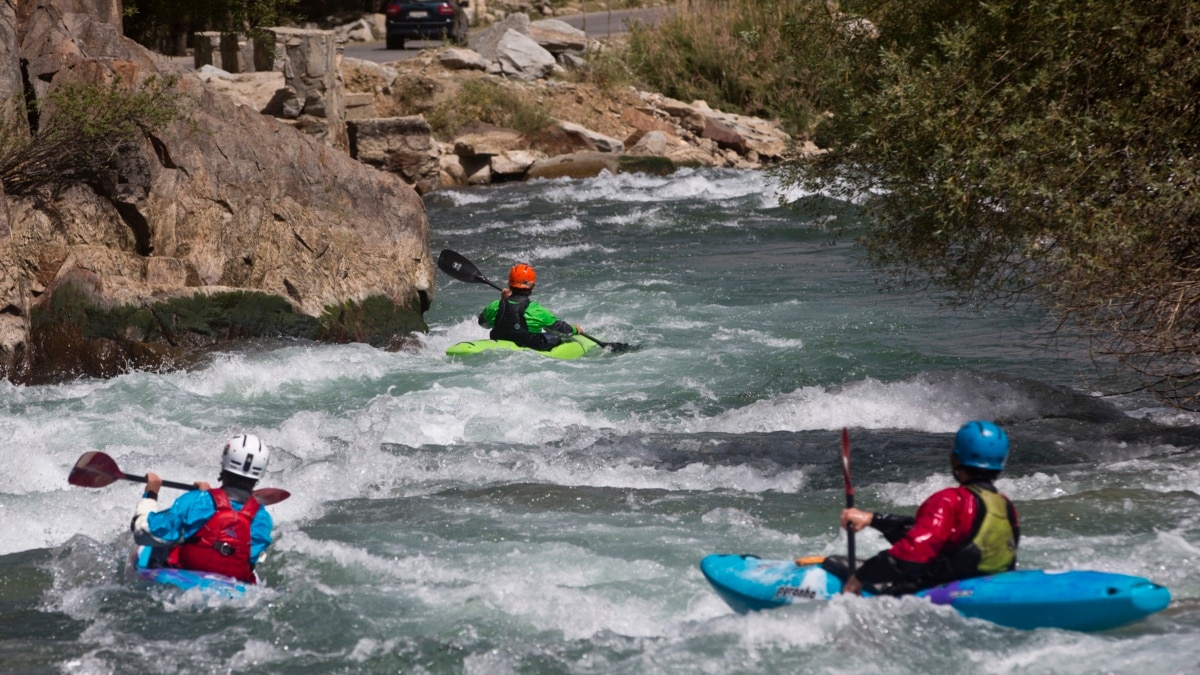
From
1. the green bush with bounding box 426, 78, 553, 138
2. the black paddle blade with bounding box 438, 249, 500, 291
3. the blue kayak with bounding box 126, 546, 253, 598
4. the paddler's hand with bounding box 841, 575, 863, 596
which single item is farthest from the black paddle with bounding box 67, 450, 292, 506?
the green bush with bounding box 426, 78, 553, 138

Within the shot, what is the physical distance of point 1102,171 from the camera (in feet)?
23.7

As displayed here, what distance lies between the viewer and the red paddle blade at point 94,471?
593cm

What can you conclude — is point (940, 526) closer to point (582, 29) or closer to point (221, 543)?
point (221, 543)

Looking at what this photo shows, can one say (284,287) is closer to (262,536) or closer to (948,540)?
(262,536)

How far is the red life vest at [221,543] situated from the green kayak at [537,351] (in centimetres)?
548

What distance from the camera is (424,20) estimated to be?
28.8 metres

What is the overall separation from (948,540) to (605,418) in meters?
4.76

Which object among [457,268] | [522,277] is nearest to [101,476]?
[522,277]

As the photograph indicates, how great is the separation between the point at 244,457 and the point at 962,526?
10.0 ft

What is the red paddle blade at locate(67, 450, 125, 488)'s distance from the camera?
19.5 ft


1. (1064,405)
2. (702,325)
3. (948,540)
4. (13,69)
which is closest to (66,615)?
(948,540)

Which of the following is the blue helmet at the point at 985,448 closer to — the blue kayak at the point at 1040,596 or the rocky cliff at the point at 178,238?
the blue kayak at the point at 1040,596

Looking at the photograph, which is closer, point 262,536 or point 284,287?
point 262,536

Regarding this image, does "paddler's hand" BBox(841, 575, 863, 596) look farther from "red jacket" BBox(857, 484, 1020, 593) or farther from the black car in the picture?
the black car
